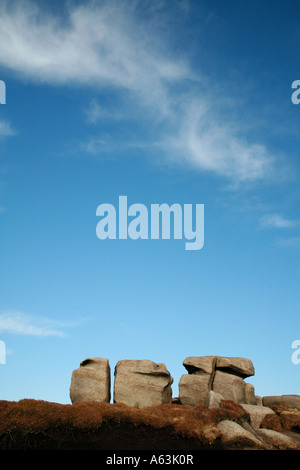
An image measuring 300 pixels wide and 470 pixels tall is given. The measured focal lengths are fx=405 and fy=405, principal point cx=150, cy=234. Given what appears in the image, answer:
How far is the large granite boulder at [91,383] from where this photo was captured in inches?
1125

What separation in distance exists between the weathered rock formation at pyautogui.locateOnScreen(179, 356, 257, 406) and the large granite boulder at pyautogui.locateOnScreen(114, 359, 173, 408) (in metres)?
1.48

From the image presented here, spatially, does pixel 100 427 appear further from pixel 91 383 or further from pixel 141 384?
pixel 91 383

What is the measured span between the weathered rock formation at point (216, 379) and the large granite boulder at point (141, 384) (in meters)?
1.48

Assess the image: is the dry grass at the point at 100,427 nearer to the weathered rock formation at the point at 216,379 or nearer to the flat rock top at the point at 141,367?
the flat rock top at the point at 141,367

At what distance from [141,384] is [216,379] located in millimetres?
5851

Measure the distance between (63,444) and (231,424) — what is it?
9.06 m

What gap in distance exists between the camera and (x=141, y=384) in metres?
28.6

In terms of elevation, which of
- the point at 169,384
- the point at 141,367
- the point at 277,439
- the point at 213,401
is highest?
the point at 141,367

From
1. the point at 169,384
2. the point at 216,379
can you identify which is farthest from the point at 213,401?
the point at 169,384

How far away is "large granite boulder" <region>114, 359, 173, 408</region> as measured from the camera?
92.5ft

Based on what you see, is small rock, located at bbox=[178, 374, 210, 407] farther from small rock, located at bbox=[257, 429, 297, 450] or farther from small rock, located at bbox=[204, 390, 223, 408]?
small rock, located at bbox=[257, 429, 297, 450]
